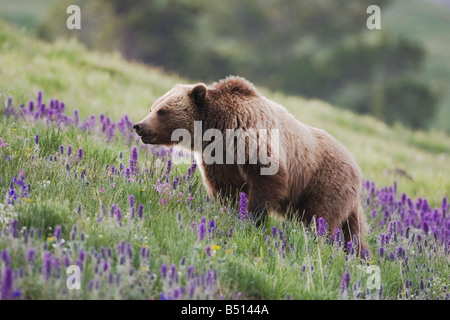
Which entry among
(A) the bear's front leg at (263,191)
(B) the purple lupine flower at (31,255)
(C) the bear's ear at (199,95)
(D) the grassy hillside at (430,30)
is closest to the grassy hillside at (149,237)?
(B) the purple lupine flower at (31,255)

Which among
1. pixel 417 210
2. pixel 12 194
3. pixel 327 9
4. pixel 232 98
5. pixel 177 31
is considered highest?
pixel 327 9

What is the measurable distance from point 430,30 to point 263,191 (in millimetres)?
58883

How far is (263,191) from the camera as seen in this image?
4629 mm

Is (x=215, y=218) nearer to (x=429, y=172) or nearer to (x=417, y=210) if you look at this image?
(x=417, y=210)

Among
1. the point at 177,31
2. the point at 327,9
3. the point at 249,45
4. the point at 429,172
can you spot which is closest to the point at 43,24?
the point at 177,31

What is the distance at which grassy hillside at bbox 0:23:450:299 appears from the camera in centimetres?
302

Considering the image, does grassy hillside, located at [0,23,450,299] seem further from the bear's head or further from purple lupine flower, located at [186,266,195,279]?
the bear's head

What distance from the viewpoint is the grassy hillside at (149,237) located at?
3016 millimetres

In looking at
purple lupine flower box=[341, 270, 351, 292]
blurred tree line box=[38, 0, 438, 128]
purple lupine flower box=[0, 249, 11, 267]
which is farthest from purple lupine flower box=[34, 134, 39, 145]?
blurred tree line box=[38, 0, 438, 128]

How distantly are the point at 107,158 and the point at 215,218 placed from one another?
154cm

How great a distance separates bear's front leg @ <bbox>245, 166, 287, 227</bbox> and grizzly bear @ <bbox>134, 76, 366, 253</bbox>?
3cm

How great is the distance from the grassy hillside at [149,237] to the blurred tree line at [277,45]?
24089mm

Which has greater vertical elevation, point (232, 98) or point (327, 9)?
point (327, 9)

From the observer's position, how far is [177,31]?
100 ft
